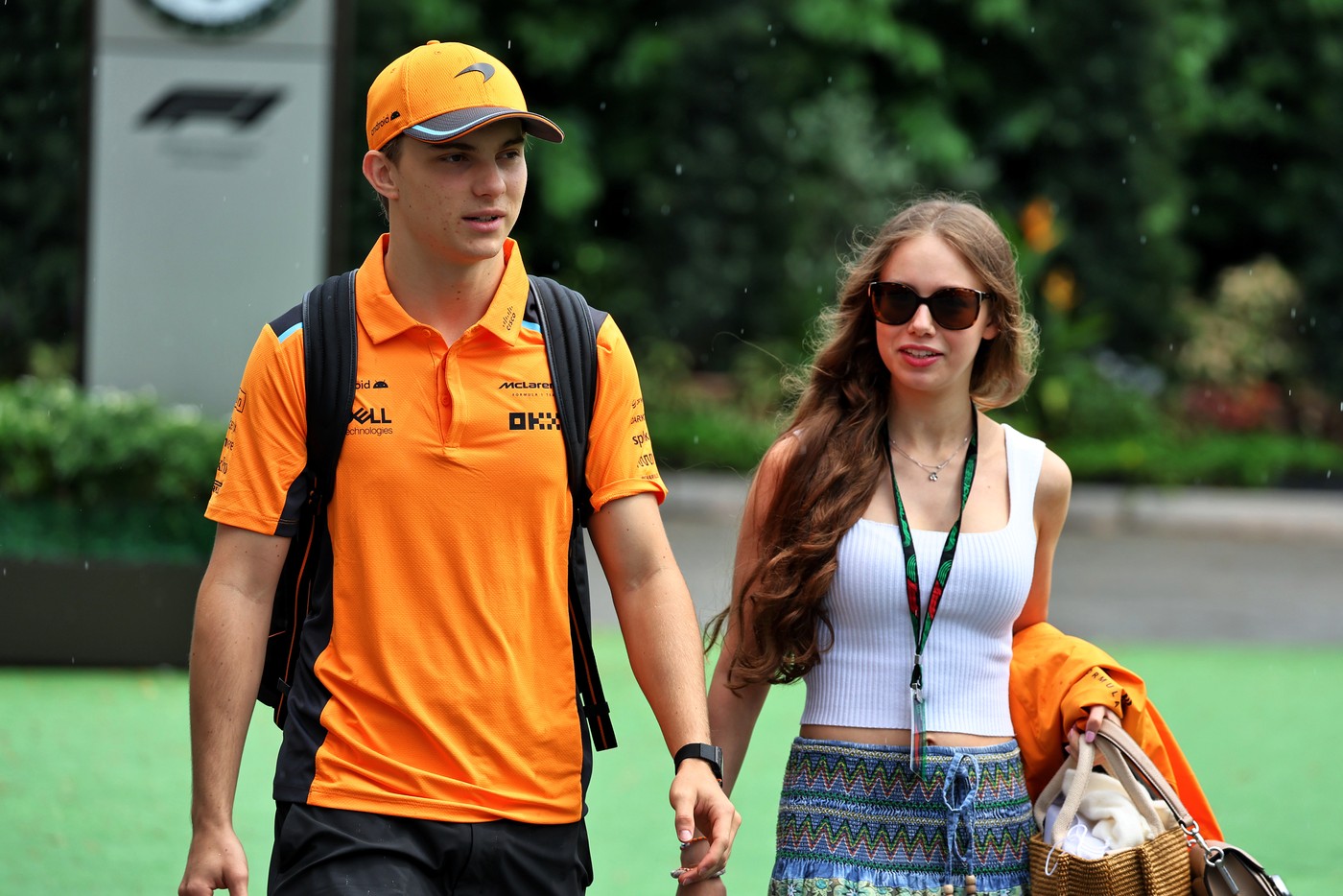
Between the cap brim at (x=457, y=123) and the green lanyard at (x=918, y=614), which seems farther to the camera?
the green lanyard at (x=918, y=614)

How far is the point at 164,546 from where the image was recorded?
9461 millimetres

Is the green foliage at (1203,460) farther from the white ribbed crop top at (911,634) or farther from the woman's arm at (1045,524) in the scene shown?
the white ribbed crop top at (911,634)

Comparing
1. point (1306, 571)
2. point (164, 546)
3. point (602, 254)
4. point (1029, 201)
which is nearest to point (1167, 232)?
point (1029, 201)

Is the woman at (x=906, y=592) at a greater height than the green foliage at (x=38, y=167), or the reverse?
the green foliage at (x=38, y=167)

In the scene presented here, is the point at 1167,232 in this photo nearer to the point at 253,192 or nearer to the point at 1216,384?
the point at 1216,384

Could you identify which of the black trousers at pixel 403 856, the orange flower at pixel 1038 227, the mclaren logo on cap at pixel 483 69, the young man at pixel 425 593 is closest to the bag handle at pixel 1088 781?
the young man at pixel 425 593

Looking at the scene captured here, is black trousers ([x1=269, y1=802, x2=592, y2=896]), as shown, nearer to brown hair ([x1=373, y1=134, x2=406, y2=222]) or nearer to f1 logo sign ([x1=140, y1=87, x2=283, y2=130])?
brown hair ([x1=373, y1=134, x2=406, y2=222])

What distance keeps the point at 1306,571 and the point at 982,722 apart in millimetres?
12545

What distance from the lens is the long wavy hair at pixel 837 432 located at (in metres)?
3.32

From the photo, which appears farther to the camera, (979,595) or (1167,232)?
(1167,232)

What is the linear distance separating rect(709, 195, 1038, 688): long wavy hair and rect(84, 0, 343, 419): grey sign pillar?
326 inches

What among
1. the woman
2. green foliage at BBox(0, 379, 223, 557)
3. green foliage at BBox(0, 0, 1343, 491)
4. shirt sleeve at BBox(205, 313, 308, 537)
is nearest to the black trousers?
shirt sleeve at BBox(205, 313, 308, 537)

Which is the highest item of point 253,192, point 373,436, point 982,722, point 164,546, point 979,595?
point 253,192

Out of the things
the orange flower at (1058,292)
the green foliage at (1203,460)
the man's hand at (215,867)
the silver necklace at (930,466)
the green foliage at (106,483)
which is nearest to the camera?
the man's hand at (215,867)
